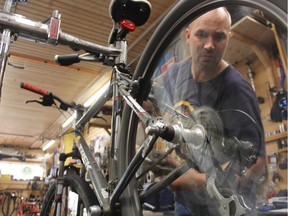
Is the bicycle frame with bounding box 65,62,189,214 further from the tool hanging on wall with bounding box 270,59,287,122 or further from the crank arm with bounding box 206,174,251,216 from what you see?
the tool hanging on wall with bounding box 270,59,287,122

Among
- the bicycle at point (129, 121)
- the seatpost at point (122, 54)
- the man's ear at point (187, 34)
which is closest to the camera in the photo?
the bicycle at point (129, 121)

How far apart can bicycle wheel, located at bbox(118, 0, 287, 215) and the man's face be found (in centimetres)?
3

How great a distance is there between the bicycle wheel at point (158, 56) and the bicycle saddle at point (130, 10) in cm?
28

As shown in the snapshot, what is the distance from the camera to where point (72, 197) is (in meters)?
1.35

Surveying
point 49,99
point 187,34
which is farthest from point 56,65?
point 187,34

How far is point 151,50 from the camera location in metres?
0.87

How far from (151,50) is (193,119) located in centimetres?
30

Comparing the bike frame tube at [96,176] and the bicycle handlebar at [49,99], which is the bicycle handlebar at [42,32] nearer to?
the bicycle handlebar at [49,99]

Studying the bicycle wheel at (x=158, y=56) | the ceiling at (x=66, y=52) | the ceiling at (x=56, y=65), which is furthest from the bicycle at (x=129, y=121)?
the ceiling at (x=56, y=65)

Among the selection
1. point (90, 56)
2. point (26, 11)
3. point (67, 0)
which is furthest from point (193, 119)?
point (26, 11)

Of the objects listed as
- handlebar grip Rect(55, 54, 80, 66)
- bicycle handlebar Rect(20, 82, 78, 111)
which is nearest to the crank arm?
handlebar grip Rect(55, 54, 80, 66)

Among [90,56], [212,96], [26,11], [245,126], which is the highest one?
[26,11]

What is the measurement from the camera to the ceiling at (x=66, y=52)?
8.11 ft

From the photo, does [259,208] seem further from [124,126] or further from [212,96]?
[124,126]
